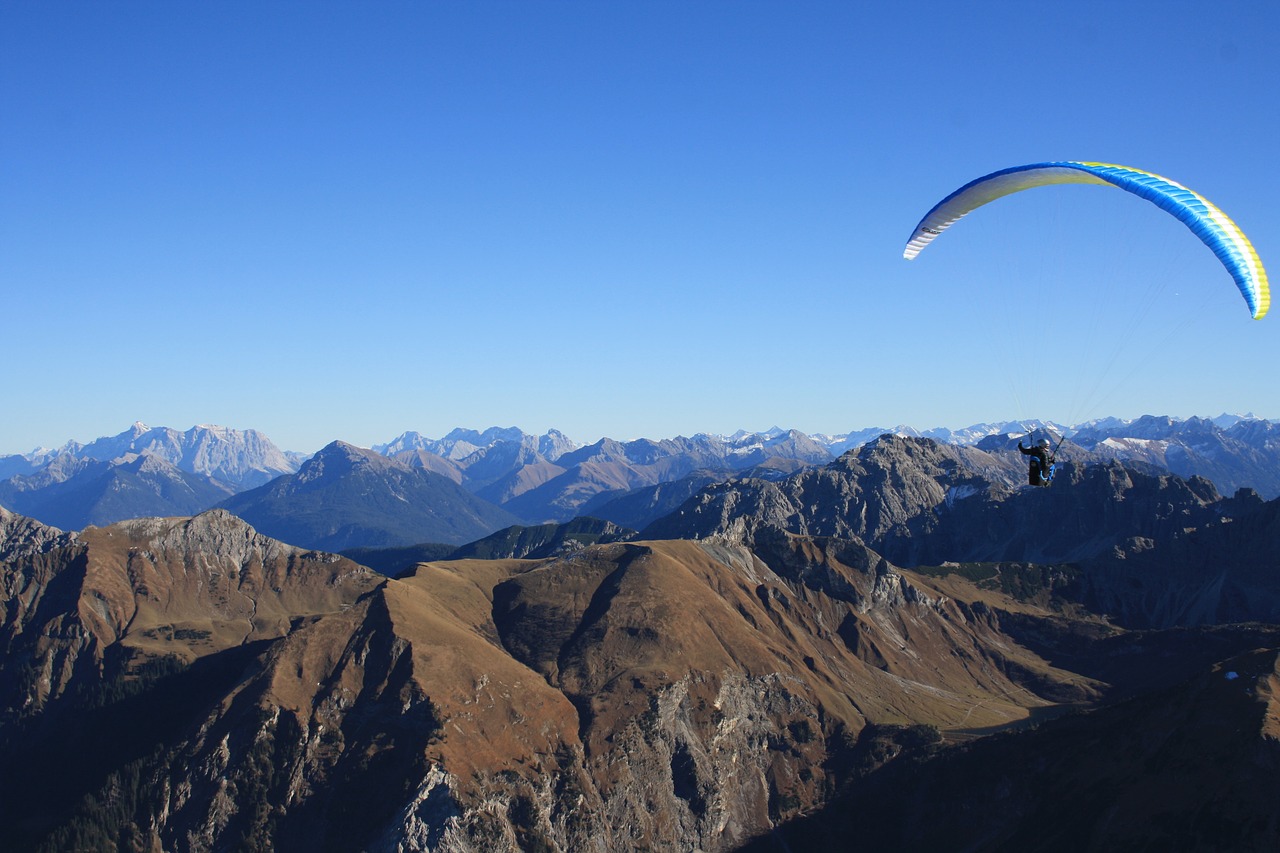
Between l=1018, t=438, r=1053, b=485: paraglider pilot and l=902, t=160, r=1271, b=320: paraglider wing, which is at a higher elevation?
l=902, t=160, r=1271, b=320: paraglider wing

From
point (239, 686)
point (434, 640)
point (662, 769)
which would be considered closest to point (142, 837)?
point (239, 686)

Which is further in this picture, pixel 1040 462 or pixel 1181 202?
pixel 1040 462

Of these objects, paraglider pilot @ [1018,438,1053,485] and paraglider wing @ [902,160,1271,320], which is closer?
paraglider wing @ [902,160,1271,320]

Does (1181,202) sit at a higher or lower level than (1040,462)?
higher

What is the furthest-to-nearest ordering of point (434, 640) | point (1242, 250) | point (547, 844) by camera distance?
point (434, 640) → point (547, 844) → point (1242, 250)

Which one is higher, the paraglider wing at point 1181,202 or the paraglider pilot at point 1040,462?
the paraglider wing at point 1181,202

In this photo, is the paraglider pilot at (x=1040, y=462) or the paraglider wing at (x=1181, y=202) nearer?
the paraglider wing at (x=1181, y=202)

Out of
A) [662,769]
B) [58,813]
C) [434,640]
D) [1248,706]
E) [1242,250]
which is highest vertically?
[1242,250]

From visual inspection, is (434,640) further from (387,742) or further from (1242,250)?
(1242,250)
